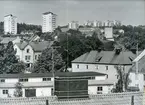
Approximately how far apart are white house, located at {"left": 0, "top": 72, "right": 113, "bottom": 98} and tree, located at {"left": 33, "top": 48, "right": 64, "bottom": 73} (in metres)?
0.05

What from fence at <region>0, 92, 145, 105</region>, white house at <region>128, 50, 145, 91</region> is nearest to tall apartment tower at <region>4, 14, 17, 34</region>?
fence at <region>0, 92, 145, 105</region>

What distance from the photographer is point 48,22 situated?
9.31 feet

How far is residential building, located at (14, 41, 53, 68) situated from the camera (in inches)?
112

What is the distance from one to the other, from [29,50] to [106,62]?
811mm

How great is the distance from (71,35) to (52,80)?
0.47m

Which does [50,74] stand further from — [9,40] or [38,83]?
[9,40]

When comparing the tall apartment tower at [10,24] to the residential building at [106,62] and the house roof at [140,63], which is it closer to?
the residential building at [106,62]

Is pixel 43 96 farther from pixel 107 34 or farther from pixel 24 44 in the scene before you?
pixel 107 34

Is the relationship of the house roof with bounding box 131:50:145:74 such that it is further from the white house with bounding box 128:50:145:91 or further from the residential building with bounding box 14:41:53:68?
the residential building with bounding box 14:41:53:68

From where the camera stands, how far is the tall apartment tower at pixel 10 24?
2768mm

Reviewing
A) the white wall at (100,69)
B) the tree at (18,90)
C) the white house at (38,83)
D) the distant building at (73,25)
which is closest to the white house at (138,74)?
the white wall at (100,69)

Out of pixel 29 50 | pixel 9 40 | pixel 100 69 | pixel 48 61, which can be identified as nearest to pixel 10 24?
pixel 9 40

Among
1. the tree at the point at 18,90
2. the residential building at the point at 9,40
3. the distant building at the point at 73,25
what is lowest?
the tree at the point at 18,90

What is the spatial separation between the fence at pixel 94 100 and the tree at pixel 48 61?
29 cm
